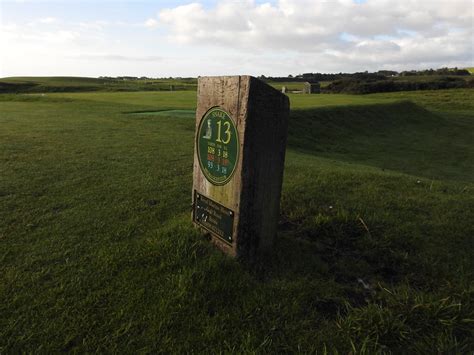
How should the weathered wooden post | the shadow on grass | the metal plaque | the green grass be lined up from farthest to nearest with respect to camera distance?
the green grass < the shadow on grass < the metal plaque < the weathered wooden post

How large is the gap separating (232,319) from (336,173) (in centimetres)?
417

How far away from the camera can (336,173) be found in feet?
20.0

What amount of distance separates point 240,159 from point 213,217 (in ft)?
2.47

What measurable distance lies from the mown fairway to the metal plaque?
166 mm

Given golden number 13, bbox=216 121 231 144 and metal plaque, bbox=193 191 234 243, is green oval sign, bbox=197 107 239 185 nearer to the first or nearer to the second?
golden number 13, bbox=216 121 231 144

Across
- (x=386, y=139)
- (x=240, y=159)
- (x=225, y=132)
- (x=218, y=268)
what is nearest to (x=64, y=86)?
(x=386, y=139)

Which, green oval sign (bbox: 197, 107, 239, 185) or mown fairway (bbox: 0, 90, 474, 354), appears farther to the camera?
green oval sign (bbox: 197, 107, 239, 185)

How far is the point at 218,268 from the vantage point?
3031 mm

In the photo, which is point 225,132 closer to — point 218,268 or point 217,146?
point 217,146

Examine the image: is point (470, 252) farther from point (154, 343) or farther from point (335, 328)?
point (154, 343)

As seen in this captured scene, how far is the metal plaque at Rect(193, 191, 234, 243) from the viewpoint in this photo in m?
3.23

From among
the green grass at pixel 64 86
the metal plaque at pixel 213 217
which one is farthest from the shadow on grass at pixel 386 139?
the green grass at pixel 64 86

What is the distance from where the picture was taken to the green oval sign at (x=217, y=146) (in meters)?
3.12

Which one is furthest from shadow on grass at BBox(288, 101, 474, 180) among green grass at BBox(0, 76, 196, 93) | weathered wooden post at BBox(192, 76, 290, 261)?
green grass at BBox(0, 76, 196, 93)
